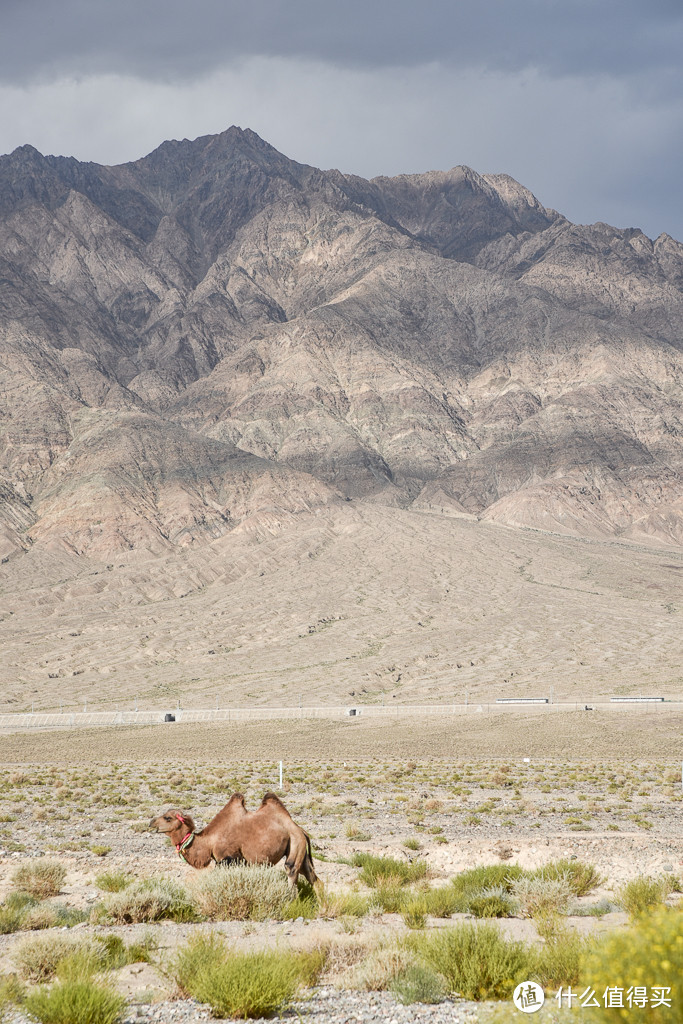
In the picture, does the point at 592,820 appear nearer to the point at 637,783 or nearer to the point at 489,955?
the point at 637,783

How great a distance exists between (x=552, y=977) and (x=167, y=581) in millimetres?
139830

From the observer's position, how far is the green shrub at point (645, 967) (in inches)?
219

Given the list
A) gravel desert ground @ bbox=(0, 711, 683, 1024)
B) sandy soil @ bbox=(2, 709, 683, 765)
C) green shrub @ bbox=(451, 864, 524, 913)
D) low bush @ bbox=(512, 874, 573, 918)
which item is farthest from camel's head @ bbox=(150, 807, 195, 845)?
sandy soil @ bbox=(2, 709, 683, 765)

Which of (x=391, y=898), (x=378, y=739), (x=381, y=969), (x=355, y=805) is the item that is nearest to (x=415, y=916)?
(x=391, y=898)

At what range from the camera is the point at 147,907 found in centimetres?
1232

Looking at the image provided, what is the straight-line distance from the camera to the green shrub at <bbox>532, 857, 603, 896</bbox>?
45.1 ft

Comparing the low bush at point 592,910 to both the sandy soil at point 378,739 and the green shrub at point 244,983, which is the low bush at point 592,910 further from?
the sandy soil at point 378,739

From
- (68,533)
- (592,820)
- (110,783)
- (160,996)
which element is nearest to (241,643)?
(68,533)

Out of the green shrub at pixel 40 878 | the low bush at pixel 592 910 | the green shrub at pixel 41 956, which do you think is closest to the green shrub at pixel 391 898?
the low bush at pixel 592 910

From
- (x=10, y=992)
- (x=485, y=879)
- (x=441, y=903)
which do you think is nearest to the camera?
(x=10, y=992)

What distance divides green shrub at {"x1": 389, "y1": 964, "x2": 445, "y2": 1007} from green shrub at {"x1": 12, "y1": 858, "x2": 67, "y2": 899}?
7550 mm

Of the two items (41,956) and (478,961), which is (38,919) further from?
(478,961)

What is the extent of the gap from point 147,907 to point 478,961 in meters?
5.57

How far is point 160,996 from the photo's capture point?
8.80 m
